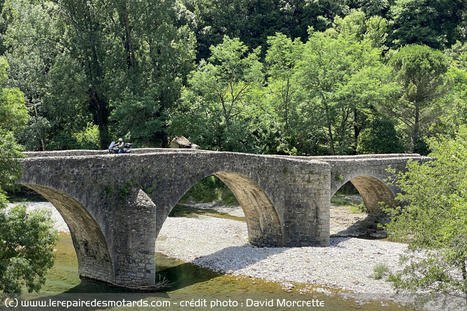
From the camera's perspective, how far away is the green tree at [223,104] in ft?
141

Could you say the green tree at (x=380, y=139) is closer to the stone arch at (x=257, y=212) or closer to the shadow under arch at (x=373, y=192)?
the shadow under arch at (x=373, y=192)

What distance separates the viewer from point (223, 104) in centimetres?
4391

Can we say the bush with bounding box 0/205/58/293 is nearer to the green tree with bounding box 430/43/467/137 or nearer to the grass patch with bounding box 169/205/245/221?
the grass patch with bounding box 169/205/245/221

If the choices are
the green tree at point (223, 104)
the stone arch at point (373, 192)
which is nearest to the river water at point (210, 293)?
the stone arch at point (373, 192)

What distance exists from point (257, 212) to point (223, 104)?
16.6 m

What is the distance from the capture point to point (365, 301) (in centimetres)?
2052

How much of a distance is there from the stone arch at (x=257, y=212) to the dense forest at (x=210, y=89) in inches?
535

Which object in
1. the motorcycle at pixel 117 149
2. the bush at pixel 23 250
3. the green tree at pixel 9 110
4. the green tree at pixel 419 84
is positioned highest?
the green tree at pixel 419 84

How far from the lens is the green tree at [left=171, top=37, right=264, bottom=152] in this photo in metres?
42.9

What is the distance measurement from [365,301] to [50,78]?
109ft

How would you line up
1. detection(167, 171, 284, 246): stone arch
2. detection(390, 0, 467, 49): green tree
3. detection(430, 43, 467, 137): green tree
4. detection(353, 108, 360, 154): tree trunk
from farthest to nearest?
detection(390, 0, 467, 49): green tree
detection(353, 108, 360, 154): tree trunk
detection(430, 43, 467, 137): green tree
detection(167, 171, 284, 246): stone arch

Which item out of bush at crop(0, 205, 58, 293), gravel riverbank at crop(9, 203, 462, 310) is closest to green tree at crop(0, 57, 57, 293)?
bush at crop(0, 205, 58, 293)

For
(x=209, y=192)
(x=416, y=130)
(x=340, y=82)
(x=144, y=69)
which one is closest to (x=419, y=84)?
(x=416, y=130)

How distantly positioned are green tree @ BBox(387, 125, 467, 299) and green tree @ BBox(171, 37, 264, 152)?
78.3 ft
